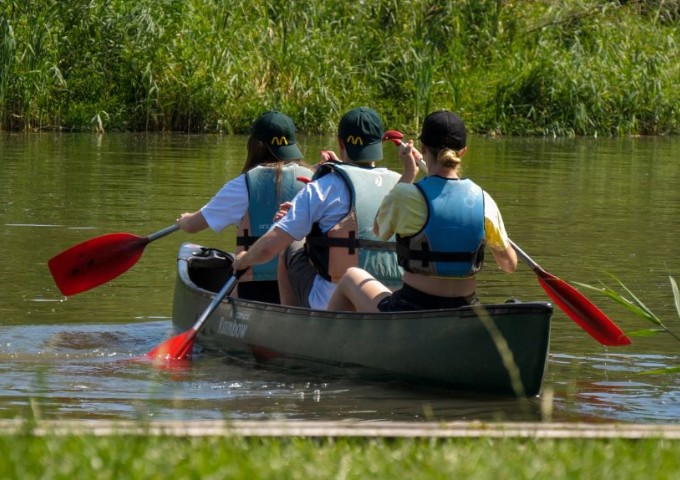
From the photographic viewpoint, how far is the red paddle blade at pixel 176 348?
22.7 feet

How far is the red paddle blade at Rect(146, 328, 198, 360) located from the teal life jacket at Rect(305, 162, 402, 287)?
73 centimetres

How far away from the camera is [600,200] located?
14.3 m

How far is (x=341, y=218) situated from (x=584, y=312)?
1.25m

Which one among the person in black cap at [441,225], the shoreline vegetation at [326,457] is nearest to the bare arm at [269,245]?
the person in black cap at [441,225]

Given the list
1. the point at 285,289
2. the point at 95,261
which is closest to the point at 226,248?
the point at 95,261

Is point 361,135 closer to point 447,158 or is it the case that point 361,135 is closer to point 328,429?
point 447,158

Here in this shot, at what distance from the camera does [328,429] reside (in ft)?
12.6

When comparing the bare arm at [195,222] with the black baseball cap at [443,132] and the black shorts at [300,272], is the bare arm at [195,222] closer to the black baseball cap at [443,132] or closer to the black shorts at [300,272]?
the black shorts at [300,272]

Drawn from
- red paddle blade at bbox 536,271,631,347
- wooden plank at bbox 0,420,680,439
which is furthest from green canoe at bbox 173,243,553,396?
wooden plank at bbox 0,420,680,439

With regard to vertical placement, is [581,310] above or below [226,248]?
above

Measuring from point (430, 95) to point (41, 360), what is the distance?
50.1ft

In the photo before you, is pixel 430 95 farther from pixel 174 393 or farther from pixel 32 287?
pixel 174 393

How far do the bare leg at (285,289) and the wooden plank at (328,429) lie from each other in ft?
10.3

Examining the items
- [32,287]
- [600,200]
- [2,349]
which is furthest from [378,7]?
[2,349]
